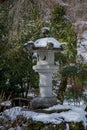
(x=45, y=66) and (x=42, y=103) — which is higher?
(x=45, y=66)

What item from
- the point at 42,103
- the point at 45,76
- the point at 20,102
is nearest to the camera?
the point at 42,103

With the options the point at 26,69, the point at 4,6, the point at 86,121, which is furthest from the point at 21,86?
the point at 86,121

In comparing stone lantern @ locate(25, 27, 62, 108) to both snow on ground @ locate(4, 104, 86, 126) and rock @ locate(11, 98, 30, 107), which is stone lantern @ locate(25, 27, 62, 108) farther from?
rock @ locate(11, 98, 30, 107)

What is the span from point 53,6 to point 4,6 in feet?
4.05

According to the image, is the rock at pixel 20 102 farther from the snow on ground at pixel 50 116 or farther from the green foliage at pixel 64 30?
the green foliage at pixel 64 30

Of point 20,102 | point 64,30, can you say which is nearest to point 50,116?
point 20,102

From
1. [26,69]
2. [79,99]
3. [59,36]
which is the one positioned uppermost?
[59,36]

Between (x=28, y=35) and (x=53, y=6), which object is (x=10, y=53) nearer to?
(x=28, y=35)

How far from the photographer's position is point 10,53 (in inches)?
302

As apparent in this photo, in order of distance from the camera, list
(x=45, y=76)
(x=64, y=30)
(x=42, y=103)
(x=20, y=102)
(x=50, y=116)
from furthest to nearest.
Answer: (x=64, y=30)
(x=20, y=102)
(x=45, y=76)
(x=42, y=103)
(x=50, y=116)

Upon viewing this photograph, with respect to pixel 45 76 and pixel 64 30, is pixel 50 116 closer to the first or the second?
pixel 45 76

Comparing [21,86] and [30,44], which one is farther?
[21,86]

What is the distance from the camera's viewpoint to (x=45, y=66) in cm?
564

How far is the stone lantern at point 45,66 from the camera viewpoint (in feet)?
18.3
